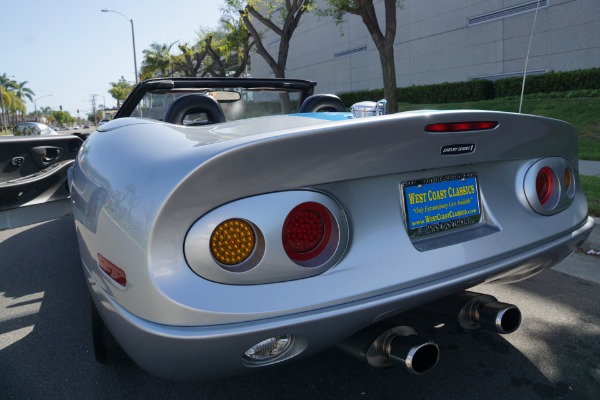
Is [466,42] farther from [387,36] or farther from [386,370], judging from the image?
[386,370]

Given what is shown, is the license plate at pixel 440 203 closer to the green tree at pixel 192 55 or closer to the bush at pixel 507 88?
the bush at pixel 507 88

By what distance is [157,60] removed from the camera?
155 feet

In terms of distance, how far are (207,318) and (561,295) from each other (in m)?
2.66

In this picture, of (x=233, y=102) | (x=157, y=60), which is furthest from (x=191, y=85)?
(x=157, y=60)

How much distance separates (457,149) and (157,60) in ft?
163

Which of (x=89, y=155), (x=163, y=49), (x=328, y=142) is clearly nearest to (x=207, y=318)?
(x=328, y=142)

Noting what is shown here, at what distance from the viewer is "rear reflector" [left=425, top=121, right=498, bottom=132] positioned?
179 cm

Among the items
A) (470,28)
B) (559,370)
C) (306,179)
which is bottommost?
(559,370)

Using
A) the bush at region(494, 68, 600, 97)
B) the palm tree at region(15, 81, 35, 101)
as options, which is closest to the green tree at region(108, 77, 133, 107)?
the palm tree at region(15, 81, 35, 101)

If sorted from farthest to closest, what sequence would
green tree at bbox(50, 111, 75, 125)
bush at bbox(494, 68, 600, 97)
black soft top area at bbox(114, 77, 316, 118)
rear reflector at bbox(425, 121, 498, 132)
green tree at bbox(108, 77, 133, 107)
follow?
green tree at bbox(50, 111, 75, 125) → green tree at bbox(108, 77, 133, 107) → bush at bbox(494, 68, 600, 97) → black soft top area at bbox(114, 77, 316, 118) → rear reflector at bbox(425, 121, 498, 132)

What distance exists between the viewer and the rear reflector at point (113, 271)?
162 centimetres

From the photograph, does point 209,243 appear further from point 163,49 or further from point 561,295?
point 163,49

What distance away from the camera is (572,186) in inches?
93.3

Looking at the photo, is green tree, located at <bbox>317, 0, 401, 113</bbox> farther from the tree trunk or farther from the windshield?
the windshield
